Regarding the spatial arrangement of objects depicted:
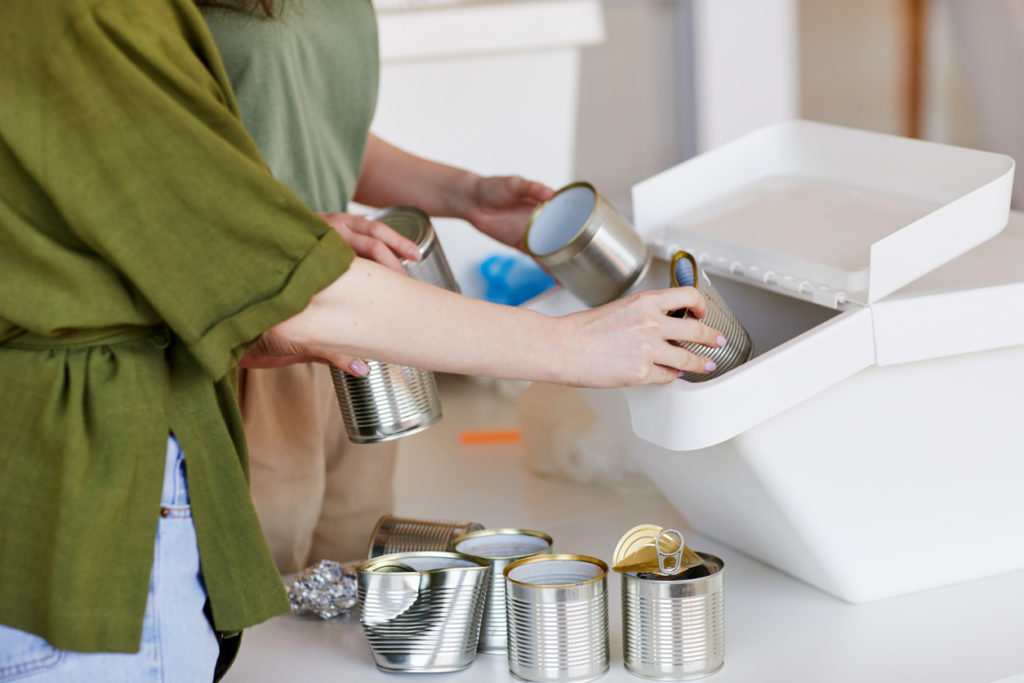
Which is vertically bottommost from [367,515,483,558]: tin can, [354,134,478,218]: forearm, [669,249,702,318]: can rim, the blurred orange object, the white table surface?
the white table surface

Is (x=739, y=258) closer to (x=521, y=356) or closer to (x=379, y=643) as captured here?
(x=521, y=356)

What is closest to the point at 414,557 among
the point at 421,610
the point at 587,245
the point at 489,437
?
the point at 421,610

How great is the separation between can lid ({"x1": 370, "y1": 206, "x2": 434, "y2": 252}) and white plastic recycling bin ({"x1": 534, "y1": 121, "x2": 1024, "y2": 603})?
216 millimetres

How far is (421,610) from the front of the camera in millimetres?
903

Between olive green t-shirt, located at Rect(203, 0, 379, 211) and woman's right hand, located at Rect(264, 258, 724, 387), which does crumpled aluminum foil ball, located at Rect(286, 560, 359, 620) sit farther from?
olive green t-shirt, located at Rect(203, 0, 379, 211)

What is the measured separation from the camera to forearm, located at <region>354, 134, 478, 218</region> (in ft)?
4.42

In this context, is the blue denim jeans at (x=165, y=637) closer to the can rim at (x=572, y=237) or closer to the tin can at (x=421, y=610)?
the tin can at (x=421, y=610)

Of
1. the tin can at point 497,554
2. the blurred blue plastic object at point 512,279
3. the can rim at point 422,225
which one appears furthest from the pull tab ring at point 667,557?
the blurred blue plastic object at point 512,279

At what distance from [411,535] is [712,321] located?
351 millimetres

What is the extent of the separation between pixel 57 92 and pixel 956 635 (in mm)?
804

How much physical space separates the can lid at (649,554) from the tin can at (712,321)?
141 mm

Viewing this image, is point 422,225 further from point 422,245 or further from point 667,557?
point 667,557

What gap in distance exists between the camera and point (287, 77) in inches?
46.6

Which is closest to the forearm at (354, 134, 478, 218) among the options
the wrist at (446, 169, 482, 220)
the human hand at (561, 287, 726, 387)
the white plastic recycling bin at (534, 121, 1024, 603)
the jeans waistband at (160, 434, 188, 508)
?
the wrist at (446, 169, 482, 220)
